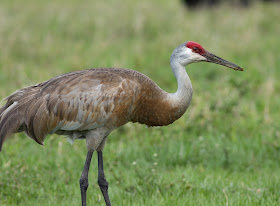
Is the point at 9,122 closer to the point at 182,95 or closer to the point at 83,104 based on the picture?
the point at 83,104

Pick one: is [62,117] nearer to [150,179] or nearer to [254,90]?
[150,179]

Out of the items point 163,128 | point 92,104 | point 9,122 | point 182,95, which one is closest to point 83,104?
point 92,104

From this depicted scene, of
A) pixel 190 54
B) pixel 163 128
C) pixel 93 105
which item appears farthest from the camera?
pixel 163 128

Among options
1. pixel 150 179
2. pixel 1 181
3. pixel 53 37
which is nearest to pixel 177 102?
pixel 150 179

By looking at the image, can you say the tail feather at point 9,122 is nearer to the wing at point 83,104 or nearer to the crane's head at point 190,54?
the wing at point 83,104

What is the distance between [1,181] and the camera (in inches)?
227

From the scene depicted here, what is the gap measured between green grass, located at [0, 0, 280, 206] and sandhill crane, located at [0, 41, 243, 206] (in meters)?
0.89

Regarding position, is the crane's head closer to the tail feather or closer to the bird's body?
the bird's body

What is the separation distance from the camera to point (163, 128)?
762cm

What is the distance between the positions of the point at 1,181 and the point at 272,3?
13.5m

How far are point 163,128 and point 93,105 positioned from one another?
2.70 metres

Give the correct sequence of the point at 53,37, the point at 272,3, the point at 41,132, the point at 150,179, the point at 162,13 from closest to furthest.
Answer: the point at 41,132 < the point at 150,179 < the point at 53,37 < the point at 162,13 < the point at 272,3

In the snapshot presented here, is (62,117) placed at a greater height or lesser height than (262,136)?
greater

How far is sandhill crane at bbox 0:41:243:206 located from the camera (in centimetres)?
506
